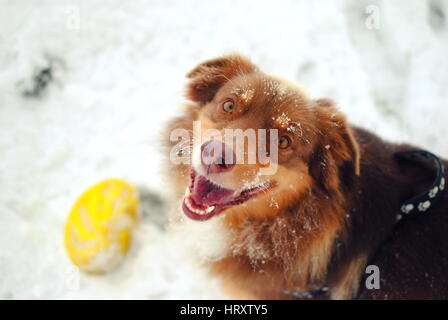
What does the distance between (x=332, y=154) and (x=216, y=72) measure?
108 centimetres

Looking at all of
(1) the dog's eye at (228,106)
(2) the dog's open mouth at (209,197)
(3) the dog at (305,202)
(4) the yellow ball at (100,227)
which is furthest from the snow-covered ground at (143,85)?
(1) the dog's eye at (228,106)

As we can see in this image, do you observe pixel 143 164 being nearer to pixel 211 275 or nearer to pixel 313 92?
pixel 211 275

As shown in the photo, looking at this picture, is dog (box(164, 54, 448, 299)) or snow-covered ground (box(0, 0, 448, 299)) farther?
snow-covered ground (box(0, 0, 448, 299))

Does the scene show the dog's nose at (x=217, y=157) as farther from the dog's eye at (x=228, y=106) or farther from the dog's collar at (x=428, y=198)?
the dog's collar at (x=428, y=198)

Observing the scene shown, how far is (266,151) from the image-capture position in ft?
8.36

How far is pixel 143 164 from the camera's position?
4.30 m

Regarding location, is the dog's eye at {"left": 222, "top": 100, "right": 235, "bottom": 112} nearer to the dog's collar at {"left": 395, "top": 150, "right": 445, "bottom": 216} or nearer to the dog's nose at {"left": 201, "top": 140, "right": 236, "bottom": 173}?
the dog's nose at {"left": 201, "top": 140, "right": 236, "bottom": 173}

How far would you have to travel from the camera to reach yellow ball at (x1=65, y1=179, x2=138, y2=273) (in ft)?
11.5

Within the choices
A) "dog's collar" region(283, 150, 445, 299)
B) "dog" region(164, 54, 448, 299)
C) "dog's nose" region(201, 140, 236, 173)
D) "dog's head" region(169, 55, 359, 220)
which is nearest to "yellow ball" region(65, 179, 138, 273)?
"dog" region(164, 54, 448, 299)

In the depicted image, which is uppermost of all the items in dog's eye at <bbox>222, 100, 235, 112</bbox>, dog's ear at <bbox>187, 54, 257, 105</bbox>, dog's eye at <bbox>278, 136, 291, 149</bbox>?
dog's ear at <bbox>187, 54, 257, 105</bbox>

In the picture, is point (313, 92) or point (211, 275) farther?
point (313, 92)

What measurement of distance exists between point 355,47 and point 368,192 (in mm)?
2957

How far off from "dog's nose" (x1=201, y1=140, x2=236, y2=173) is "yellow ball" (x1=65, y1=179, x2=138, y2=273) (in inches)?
61.7
